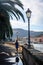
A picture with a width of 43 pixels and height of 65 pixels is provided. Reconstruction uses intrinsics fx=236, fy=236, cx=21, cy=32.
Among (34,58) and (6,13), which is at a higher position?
(6,13)

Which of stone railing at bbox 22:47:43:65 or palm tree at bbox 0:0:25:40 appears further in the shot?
palm tree at bbox 0:0:25:40

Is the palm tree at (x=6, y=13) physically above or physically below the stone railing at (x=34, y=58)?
above

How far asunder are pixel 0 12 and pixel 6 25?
4.49 ft

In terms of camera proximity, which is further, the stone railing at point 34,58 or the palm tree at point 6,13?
the palm tree at point 6,13

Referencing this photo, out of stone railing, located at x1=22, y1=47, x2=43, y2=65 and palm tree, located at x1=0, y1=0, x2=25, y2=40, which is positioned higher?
palm tree, located at x1=0, y1=0, x2=25, y2=40

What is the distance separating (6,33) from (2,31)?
165 cm

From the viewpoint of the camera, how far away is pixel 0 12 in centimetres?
2242

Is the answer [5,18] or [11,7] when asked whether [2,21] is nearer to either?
[5,18]

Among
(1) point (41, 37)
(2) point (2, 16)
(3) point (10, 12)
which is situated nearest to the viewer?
(2) point (2, 16)

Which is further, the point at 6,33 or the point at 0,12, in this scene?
the point at 6,33

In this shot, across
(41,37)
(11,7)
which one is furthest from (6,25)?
(41,37)

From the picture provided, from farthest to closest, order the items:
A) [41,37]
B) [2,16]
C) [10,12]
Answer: [41,37] < [10,12] < [2,16]

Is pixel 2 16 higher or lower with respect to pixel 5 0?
lower

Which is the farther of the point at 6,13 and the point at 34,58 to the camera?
the point at 6,13
